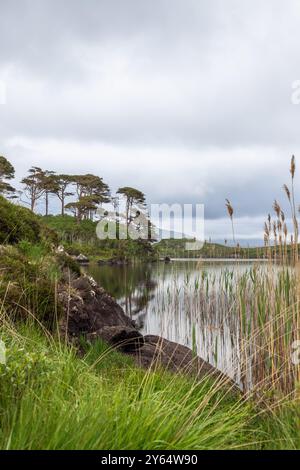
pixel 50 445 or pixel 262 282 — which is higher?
pixel 262 282

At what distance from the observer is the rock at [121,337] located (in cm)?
698

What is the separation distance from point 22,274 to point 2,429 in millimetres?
4082

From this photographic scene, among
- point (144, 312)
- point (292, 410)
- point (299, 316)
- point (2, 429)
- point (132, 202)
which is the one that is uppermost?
point (132, 202)

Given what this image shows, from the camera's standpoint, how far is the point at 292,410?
3693 mm

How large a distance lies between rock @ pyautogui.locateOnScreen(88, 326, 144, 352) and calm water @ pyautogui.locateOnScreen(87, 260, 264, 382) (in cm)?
52

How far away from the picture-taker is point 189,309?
528 inches

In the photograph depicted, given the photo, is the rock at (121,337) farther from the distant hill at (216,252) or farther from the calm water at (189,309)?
the distant hill at (216,252)

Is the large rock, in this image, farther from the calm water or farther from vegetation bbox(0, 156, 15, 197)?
vegetation bbox(0, 156, 15, 197)

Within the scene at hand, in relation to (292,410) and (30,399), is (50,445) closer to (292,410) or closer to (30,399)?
(30,399)

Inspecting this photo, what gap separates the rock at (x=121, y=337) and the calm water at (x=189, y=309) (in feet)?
1.72

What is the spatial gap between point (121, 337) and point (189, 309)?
653 centimetres

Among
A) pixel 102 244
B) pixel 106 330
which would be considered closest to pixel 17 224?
pixel 106 330

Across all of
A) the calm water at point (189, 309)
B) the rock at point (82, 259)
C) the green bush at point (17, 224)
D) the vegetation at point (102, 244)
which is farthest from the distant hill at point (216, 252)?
the vegetation at point (102, 244)
